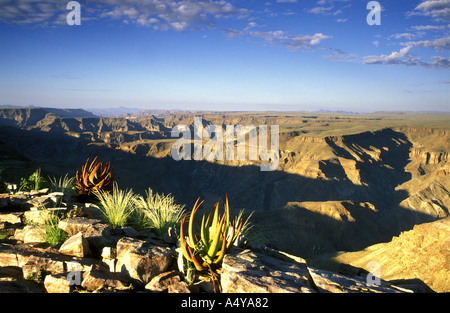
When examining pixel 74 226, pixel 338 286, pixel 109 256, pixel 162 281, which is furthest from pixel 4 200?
pixel 338 286

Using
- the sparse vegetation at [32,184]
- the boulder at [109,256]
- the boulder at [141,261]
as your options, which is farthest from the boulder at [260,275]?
the sparse vegetation at [32,184]

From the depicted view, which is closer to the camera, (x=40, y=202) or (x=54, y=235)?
(x=54, y=235)

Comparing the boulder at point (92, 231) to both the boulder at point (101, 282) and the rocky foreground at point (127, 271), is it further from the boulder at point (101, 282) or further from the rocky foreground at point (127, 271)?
the boulder at point (101, 282)

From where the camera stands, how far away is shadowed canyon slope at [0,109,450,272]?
38.5 m

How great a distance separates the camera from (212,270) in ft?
10.7

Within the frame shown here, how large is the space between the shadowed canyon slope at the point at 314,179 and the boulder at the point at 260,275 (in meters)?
32.8

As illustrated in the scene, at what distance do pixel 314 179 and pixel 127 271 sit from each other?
6824 cm

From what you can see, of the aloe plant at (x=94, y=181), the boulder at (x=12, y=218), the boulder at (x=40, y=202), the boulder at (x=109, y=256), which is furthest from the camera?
the aloe plant at (x=94, y=181)

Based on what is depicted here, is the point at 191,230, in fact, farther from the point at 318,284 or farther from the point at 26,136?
the point at 26,136

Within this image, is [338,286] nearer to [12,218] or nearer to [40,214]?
[40,214]

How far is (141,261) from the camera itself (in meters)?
3.14

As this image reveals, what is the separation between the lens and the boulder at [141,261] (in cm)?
310
